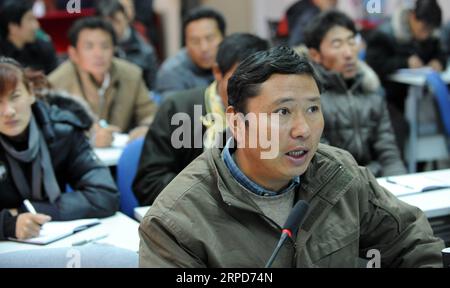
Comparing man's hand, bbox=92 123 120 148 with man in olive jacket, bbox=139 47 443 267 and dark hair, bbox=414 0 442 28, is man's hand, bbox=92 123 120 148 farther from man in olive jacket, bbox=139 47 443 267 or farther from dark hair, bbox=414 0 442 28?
dark hair, bbox=414 0 442 28

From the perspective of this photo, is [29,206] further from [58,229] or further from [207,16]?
[207,16]

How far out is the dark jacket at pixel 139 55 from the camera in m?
4.94

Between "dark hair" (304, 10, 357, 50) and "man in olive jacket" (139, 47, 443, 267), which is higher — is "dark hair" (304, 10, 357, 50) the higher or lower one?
the higher one

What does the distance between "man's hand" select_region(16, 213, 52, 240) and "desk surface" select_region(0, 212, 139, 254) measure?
31 millimetres

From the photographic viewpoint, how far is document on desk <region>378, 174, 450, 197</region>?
2.27 m

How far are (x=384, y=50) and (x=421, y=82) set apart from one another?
21.1 inches

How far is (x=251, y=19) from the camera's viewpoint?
7602mm

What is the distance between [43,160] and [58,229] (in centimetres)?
31

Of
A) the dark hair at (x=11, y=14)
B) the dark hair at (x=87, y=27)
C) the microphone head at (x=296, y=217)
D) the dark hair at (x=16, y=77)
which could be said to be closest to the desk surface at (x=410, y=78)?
the dark hair at (x=87, y=27)

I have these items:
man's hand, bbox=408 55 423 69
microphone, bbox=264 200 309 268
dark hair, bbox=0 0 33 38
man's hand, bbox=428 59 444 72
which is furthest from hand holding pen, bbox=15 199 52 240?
man's hand, bbox=428 59 444 72

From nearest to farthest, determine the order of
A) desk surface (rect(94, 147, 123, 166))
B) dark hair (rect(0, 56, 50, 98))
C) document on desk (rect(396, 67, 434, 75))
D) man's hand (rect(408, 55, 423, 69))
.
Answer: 1. dark hair (rect(0, 56, 50, 98))
2. desk surface (rect(94, 147, 123, 166))
3. document on desk (rect(396, 67, 434, 75))
4. man's hand (rect(408, 55, 423, 69))

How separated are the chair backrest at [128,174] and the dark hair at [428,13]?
2560 millimetres

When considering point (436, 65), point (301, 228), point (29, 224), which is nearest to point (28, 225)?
point (29, 224)

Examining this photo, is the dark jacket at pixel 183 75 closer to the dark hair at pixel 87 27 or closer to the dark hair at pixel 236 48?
the dark hair at pixel 87 27
